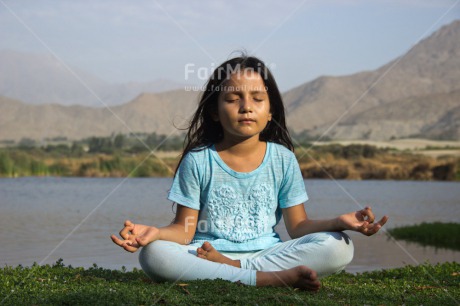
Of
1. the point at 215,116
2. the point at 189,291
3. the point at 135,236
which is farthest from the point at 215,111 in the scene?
the point at 189,291

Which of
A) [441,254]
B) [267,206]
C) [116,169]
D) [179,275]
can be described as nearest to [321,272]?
[267,206]

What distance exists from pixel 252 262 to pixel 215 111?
1226mm

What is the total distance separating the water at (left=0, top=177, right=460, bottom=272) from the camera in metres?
9.21

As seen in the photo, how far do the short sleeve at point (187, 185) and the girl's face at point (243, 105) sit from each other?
1.28ft

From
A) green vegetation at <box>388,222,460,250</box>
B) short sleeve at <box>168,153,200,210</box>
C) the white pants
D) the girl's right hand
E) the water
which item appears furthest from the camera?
green vegetation at <box>388,222,460,250</box>

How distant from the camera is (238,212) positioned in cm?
535

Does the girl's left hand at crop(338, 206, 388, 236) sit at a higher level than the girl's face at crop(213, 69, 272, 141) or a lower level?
lower

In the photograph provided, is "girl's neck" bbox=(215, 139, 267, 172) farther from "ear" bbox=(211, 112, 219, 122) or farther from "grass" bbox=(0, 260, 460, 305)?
"grass" bbox=(0, 260, 460, 305)

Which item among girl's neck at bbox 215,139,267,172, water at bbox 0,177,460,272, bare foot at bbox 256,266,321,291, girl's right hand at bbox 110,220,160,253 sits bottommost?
water at bbox 0,177,460,272

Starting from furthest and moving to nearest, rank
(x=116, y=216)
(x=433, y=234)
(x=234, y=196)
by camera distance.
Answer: (x=116, y=216), (x=433, y=234), (x=234, y=196)

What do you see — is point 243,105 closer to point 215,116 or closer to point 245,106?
point 245,106

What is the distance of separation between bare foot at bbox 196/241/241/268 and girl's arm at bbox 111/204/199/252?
27 cm

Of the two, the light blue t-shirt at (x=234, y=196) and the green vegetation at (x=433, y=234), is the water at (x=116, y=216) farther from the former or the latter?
the light blue t-shirt at (x=234, y=196)

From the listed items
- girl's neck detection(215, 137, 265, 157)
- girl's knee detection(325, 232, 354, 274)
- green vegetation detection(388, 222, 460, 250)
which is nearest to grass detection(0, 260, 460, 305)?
girl's knee detection(325, 232, 354, 274)
